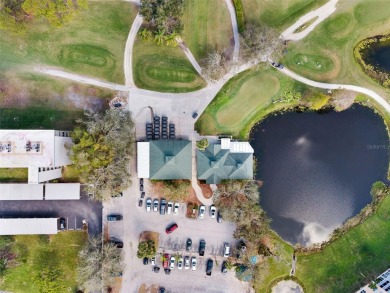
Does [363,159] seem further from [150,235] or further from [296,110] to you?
[150,235]

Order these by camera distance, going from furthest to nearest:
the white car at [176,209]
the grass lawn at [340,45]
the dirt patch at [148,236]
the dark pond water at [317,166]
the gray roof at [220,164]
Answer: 1. the dark pond water at [317,166]
2. the grass lawn at [340,45]
3. the dirt patch at [148,236]
4. the white car at [176,209]
5. the gray roof at [220,164]

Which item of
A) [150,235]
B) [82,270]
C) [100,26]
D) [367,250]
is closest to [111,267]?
[82,270]

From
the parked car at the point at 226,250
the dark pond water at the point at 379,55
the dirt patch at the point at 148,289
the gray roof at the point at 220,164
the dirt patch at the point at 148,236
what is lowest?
the dirt patch at the point at 148,289

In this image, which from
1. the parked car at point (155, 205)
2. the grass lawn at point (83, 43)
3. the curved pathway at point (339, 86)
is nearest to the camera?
the grass lawn at point (83, 43)

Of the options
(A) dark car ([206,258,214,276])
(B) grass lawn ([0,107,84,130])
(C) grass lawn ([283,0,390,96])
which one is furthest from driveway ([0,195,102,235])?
(C) grass lawn ([283,0,390,96])

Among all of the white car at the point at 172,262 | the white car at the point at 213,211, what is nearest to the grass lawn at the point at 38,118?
the white car at the point at 213,211

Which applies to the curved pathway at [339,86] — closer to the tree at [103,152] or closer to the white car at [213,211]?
the white car at [213,211]
